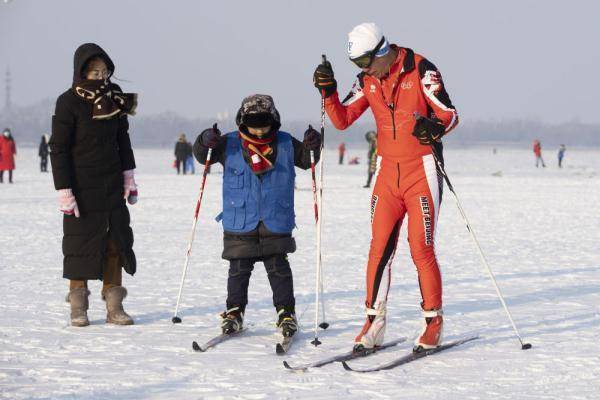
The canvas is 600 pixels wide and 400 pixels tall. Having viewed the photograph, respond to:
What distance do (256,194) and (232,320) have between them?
31.3 inches

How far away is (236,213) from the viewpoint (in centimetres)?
584

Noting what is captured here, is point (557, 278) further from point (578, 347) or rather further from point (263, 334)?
point (263, 334)

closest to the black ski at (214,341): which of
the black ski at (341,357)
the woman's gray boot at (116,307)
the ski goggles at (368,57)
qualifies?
the black ski at (341,357)

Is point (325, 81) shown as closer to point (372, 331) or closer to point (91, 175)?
point (372, 331)

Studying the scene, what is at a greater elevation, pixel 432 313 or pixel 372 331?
pixel 432 313

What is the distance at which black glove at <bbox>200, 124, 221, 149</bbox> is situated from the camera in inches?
228

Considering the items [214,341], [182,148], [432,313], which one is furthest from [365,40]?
[182,148]

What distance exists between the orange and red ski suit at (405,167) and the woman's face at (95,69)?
1525 mm

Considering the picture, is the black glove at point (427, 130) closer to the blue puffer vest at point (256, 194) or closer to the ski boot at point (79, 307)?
the blue puffer vest at point (256, 194)

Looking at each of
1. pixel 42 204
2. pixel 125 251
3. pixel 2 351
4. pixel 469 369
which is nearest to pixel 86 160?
pixel 125 251

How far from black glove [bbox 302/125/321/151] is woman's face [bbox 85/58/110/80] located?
1.39 meters

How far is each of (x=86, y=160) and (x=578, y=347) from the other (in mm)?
3233

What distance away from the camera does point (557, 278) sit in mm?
8664

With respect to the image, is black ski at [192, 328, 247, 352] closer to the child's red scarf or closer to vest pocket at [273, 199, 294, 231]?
vest pocket at [273, 199, 294, 231]
